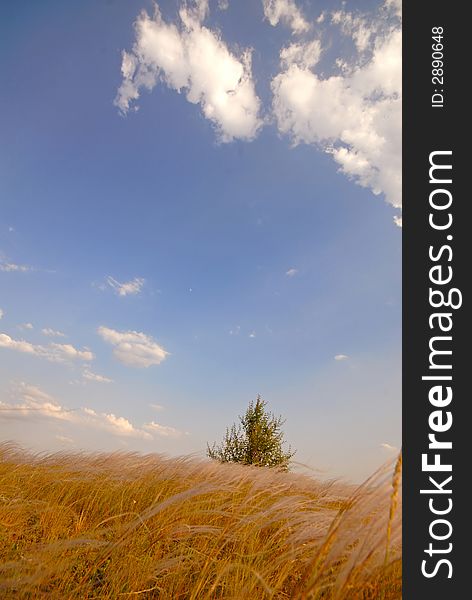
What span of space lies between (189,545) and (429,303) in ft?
7.62

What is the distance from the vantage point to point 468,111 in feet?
9.93

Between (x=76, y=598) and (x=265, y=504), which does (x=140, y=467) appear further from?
(x=76, y=598)

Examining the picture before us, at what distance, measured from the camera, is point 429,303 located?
9.26 ft

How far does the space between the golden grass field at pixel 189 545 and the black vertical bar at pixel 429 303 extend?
0.22 metres

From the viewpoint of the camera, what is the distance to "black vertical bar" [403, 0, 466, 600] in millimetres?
2334

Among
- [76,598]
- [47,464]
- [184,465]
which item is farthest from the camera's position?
[47,464]

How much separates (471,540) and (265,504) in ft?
8.16

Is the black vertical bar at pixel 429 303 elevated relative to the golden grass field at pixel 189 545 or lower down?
elevated

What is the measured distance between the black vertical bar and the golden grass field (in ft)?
0.71

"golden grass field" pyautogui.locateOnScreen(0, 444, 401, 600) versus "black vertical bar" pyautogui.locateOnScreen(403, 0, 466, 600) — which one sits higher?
"black vertical bar" pyautogui.locateOnScreen(403, 0, 466, 600)

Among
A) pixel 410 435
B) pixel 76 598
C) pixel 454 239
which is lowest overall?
pixel 76 598

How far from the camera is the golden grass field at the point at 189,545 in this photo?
1.94 m

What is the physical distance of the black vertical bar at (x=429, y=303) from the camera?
233 cm

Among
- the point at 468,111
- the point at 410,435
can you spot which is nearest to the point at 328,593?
the point at 410,435
